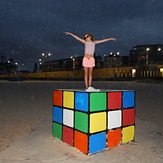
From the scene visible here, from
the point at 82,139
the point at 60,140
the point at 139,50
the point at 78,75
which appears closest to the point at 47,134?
the point at 60,140

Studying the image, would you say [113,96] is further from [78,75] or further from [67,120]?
[78,75]

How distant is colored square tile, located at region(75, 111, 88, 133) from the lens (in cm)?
305

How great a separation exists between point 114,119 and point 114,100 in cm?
34

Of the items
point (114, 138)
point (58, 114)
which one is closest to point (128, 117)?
point (114, 138)

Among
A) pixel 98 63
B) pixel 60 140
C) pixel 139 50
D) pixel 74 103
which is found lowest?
pixel 60 140

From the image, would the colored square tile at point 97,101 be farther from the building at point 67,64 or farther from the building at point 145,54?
the building at point 145,54

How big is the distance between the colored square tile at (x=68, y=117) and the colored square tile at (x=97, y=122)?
46 centimetres

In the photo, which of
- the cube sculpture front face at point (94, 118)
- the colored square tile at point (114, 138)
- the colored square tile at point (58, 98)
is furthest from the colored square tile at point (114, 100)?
the colored square tile at point (58, 98)

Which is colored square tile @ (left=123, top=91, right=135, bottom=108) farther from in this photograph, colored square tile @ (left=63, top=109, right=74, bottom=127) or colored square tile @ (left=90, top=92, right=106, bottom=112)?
colored square tile @ (left=63, top=109, right=74, bottom=127)

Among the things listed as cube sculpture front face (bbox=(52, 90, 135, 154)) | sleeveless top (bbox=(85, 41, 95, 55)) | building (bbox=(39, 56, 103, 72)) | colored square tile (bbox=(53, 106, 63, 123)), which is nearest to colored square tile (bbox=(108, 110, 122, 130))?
cube sculpture front face (bbox=(52, 90, 135, 154))

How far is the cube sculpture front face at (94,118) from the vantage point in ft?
9.99

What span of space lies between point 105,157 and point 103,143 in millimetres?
300

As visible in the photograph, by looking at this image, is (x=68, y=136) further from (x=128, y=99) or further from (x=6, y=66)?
(x=6, y=66)

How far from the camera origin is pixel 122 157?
2.94 m
